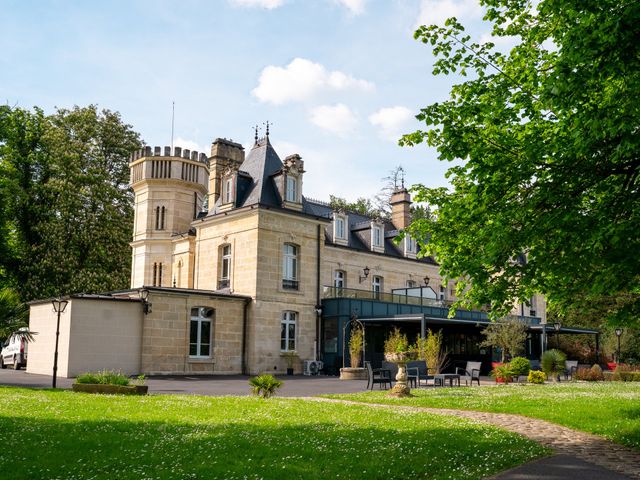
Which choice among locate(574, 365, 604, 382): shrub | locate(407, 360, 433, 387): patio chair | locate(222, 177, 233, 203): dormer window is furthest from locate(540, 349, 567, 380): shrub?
locate(222, 177, 233, 203): dormer window

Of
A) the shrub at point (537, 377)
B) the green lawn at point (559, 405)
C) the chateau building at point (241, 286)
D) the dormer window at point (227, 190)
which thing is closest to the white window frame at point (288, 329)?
the chateau building at point (241, 286)

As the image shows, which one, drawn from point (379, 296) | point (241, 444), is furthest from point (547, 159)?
point (379, 296)

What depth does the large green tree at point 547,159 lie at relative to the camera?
25.4 ft

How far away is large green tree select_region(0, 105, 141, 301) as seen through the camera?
3547 centimetres

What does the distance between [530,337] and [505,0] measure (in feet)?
95.5

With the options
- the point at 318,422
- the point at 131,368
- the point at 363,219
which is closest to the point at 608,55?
the point at 318,422

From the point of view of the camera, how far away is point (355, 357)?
27.5m

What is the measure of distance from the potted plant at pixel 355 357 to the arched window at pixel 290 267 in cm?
357

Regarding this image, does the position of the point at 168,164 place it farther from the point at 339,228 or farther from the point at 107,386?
the point at 107,386

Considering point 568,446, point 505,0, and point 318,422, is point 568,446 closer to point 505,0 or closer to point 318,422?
point 318,422

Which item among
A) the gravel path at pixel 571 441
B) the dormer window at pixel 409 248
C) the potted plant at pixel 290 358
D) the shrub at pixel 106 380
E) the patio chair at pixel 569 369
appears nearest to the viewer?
the gravel path at pixel 571 441

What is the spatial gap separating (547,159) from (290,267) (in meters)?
20.8

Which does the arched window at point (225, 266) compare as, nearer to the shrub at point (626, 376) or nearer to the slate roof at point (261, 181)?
the slate roof at point (261, 181)

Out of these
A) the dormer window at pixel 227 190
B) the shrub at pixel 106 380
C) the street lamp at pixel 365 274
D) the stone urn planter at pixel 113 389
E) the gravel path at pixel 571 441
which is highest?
the dormer window at pixel 227 190
